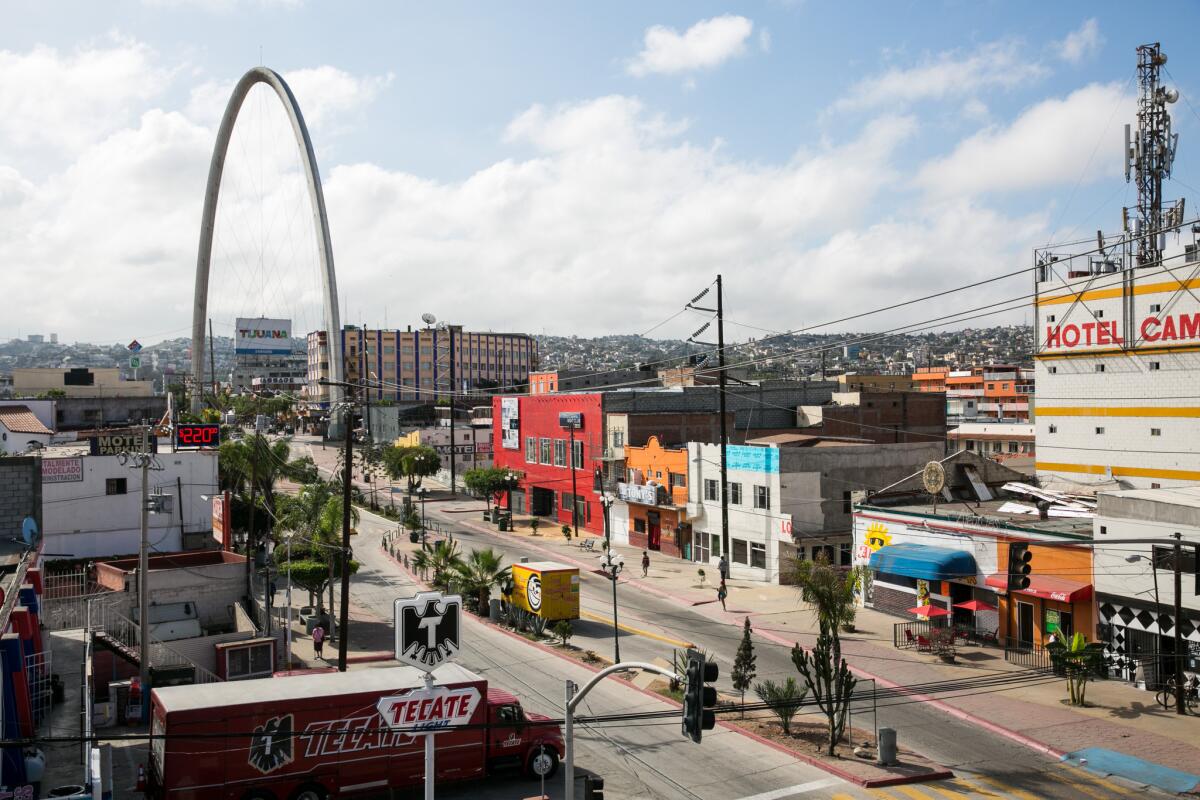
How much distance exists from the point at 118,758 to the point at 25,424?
51627mm

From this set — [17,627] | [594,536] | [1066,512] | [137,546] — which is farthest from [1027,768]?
[594,536]

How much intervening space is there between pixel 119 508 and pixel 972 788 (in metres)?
39.3

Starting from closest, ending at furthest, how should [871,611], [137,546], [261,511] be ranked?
[871,611]
[137,546]
[261,511]

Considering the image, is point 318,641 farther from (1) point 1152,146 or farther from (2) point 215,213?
(2) point 215,213

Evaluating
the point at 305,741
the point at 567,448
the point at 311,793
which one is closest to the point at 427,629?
the point at 305,741

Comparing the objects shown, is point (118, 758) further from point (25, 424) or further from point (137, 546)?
point (25, 424)

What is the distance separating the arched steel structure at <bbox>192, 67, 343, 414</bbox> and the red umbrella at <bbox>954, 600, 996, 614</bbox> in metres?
72.9

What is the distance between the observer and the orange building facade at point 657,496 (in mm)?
55781

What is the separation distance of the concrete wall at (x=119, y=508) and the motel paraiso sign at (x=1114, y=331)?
4745 centimetres

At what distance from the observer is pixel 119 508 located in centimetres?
4372

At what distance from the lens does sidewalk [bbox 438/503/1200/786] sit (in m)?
23.7

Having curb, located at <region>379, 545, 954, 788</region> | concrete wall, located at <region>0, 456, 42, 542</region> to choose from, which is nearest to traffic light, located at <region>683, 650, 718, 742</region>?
curb, located at <region>379, 545, 954, 788</region>

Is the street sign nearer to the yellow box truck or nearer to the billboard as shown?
the yellow box truck

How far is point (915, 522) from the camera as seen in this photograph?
3788cm
